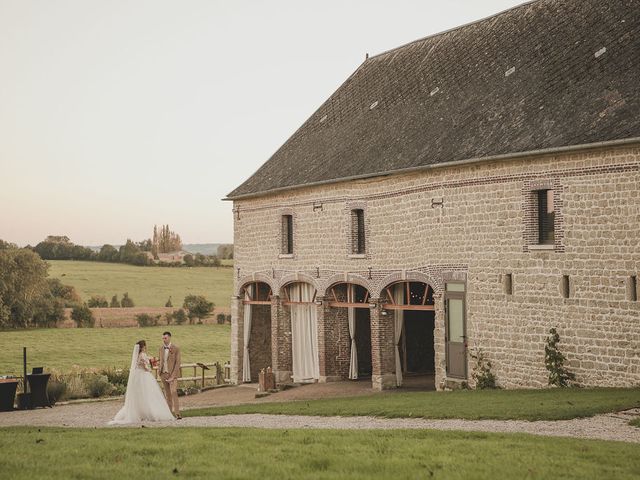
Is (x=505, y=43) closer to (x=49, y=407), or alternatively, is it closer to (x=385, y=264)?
(x=385, y=264)

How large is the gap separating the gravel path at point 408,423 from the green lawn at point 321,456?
1.21 metres

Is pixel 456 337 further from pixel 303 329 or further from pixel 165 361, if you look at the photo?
pixel 165 361

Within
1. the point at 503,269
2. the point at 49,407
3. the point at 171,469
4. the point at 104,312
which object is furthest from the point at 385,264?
the point at 104,312

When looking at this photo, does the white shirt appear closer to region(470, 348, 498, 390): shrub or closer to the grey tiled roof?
region(470, 348, 498, 390): shrub

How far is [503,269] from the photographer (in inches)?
914

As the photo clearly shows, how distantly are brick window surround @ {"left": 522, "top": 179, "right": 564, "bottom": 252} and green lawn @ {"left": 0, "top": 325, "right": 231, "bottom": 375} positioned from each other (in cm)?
2918

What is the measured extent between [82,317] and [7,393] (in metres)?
39.5

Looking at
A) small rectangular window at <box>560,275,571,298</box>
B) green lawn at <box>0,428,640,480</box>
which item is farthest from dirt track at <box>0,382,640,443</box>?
small rectangular window at <box>560,275,571,298</box>

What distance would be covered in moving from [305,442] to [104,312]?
180 feet

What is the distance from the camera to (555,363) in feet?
71.1

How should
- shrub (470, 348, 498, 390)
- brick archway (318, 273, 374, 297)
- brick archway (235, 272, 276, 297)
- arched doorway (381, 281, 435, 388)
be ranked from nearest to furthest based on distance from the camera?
shrub (470, 348, 498, 390) → brick archway (318, 273, 374, 297) → arched doorway (381, 281, 435, 388) → brick archway (235, 272, 276, 297)

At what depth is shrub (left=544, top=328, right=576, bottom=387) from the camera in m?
21.4

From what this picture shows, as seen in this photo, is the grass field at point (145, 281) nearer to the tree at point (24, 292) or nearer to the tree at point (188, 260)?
the tree at point (188, 260)

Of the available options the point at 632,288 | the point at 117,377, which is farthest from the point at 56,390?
the point at 632,288
